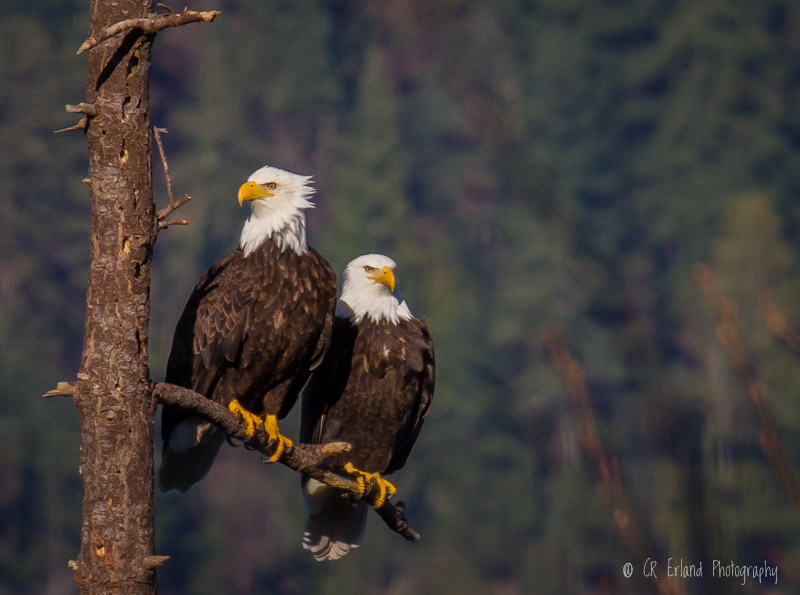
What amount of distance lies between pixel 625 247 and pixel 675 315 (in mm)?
2719

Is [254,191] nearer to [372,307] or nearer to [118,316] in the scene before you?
[372,307]

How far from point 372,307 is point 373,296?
5 centimetres

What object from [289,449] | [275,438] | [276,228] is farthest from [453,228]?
[289,449]

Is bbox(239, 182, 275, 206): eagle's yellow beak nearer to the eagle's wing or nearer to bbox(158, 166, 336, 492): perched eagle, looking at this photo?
bbox(158, 166, 336, 492): perched eagle

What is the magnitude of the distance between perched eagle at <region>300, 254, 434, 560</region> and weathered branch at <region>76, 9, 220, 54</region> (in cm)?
206

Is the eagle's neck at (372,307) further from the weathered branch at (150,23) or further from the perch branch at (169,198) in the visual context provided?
the weathered branch at (150,23)

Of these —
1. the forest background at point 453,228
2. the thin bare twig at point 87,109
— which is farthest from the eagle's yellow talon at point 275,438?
the forest background at point 453,228

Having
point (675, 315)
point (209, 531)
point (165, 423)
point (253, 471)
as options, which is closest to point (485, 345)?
point (675, 315)

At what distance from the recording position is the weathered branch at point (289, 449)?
11.6ft

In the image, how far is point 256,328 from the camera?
461cm

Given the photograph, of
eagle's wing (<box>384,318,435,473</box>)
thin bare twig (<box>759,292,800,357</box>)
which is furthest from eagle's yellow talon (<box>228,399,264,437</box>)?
thin bare twig (<box>759,292,800,357</box>)

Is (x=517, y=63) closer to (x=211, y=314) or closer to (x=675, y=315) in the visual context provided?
(x=675, y=315)

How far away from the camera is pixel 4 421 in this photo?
2259 cm

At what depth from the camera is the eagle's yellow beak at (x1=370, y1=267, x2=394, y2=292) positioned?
5180 millimetres
